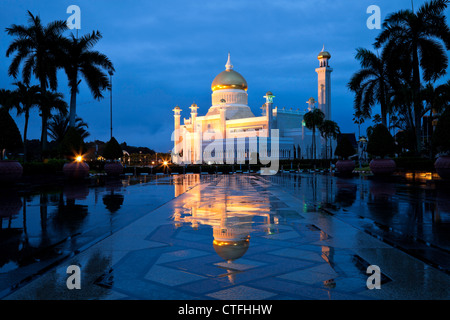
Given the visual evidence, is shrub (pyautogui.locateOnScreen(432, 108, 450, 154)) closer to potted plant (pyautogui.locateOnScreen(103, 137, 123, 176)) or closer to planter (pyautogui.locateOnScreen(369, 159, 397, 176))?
planter (pyautogui.locateOnScreen(369, 159, 397, 176))

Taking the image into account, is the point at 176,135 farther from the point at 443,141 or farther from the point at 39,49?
the point at 443,141

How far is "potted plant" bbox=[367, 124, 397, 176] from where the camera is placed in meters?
22.1

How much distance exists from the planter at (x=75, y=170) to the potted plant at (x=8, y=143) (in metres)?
5.01

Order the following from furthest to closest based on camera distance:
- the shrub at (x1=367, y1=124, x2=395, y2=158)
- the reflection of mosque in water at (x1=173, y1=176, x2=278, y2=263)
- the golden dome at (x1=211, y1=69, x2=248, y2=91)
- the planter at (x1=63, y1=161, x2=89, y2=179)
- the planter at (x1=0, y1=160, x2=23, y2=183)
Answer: the golden dome at (x1=211, y1=69, x2=248, y2=91) → the shrub at (x1=367, y1=124, x2=395, y2=158) → the planter at (x1=63, y1=161, x2=89, y2=179) → the planter at (x1=0, y1=160, x2=23, y2=183) → the reflection of mosque in water at (x1=173, y1=176, x2=278, y2=263)

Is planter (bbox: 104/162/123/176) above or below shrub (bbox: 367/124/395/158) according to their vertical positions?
below

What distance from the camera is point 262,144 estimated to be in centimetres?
5944

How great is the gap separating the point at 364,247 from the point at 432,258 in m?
0.84

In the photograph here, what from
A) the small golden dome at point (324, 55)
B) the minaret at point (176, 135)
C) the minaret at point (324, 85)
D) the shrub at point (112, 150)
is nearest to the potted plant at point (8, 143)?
the shrub at point (112, 150)

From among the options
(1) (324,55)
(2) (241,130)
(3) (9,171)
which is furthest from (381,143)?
(2) (241,130)

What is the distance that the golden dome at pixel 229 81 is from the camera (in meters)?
73.4

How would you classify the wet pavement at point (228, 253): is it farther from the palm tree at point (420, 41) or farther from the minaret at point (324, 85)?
the minaret at point (324, 85)

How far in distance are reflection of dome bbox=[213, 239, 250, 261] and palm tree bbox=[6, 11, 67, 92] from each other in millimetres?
24727

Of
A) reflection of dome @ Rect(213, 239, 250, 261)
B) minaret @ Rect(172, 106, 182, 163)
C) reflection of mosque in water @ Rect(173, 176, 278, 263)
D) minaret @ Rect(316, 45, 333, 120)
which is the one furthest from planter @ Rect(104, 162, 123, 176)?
minaret @ Rect(172, 106, 182, 163)
